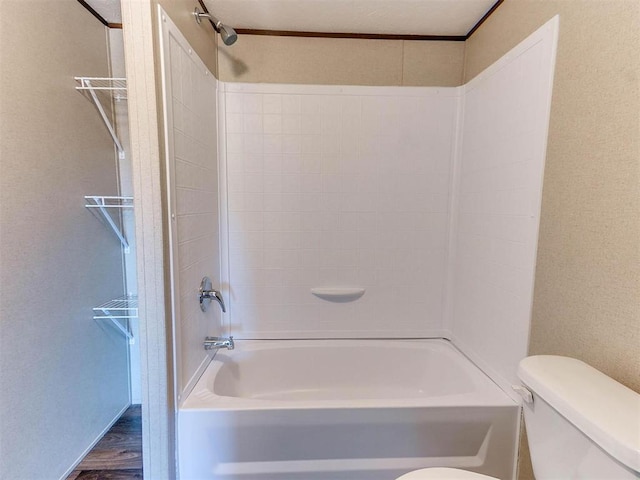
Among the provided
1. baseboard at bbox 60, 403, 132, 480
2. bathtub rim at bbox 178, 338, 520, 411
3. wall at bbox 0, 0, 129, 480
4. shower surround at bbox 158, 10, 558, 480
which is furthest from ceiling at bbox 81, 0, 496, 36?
baseboard at bbox 60, 403, 132, 480

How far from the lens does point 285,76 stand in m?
1.73

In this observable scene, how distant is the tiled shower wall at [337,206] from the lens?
176 centimetres

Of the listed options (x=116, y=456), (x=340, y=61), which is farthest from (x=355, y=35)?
(x=116, y=456)

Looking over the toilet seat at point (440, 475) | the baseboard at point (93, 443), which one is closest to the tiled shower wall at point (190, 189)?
the baseboard at point (93, 443)

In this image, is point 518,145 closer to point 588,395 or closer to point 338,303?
point 588,395

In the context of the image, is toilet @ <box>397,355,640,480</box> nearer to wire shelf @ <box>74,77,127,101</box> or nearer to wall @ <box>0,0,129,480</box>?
wall @ <box>0,0,129,480</box>

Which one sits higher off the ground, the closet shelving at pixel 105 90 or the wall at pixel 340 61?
the wall at pixel 340 61

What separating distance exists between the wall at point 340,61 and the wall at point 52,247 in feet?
2.35

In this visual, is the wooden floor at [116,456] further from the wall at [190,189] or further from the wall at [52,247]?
the wall at [190,189]

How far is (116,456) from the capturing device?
1.53 meters

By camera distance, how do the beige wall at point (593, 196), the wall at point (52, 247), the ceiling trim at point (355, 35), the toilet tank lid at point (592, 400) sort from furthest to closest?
the ceiling trim at point (355, 35) → the wall at point (52, 247) → the beige wall at point (593, 196) → the toilet tank lid at point (592, 400)

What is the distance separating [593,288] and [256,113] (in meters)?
1.69

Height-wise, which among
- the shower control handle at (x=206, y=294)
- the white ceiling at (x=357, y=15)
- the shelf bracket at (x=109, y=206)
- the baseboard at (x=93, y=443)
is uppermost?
the white ceiling at (x=357, y=15)

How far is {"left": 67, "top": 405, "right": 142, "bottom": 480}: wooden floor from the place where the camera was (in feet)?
4.67
